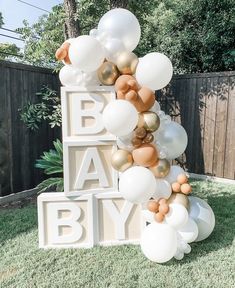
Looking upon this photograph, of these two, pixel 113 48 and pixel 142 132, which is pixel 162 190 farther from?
pixel 113 48

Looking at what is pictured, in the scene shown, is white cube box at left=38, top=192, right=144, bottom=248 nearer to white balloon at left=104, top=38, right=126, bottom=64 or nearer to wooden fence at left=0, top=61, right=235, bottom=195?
white balloon at left=104, top=38, right=126, bottom=64

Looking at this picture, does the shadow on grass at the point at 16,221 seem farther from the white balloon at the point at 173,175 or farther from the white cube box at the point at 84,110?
the white balloon at the point at 173,175

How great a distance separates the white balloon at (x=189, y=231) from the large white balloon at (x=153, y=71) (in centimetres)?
108

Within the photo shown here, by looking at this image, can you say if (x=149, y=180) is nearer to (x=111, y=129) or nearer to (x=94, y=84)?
(x=111, y=129)

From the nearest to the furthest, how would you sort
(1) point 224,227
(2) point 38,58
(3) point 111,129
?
(3) point 111,129
(1) point 224,227
(2) point 38,58

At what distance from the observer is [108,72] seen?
2307mm

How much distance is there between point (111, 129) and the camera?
2.17 meters

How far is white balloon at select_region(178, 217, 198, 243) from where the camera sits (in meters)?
2.26

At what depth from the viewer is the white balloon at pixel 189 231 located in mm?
2256

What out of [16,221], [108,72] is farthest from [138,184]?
[16,221]

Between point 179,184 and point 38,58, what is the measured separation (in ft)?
17.4

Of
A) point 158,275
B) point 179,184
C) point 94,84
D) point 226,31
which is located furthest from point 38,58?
point 158,275

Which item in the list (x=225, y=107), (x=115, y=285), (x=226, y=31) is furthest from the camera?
(x=226, y=31)

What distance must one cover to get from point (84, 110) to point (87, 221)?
90 centimetres
